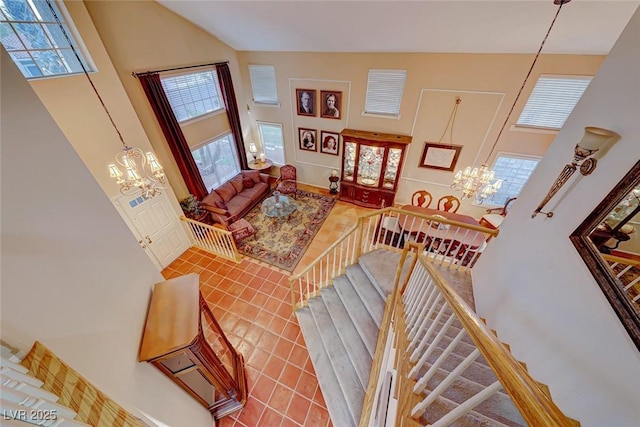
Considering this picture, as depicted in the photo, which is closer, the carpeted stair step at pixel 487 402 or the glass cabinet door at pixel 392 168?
the carpeted stair step at pixel 487 402

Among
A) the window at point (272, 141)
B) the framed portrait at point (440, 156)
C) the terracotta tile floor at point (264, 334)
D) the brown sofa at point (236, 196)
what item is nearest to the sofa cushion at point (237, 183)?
the brown sofa at point (236, 196)

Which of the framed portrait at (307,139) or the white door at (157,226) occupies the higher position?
the framed portrait at (307,139)

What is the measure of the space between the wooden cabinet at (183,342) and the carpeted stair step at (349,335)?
144 cm

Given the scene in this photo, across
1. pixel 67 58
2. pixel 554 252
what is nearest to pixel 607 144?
pixel 554 252

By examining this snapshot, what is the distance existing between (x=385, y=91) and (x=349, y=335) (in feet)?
16.8

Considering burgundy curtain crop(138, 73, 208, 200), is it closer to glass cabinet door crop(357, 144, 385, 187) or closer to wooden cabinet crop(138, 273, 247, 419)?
wooden cabinet crop(138, 273, 247, 419)

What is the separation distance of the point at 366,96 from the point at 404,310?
5036 millimetres

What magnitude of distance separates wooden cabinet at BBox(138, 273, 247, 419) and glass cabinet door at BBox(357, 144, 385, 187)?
16.5 feet

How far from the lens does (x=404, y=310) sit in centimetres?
220

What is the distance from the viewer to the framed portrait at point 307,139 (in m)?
6.62

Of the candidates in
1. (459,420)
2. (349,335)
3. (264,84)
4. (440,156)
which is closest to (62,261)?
(459,420)

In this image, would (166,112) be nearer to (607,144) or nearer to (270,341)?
(270,341)

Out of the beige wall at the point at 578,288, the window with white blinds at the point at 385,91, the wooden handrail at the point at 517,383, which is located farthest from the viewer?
the window with white blinds at the point at 385,91

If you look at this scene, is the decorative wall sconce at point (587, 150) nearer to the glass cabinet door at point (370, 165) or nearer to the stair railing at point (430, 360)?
the stair railing at point (430, 360)
